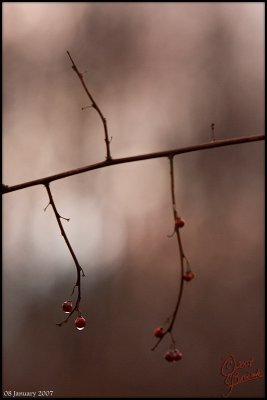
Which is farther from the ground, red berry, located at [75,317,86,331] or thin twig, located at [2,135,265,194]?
thin twig, located at [2,135,265,194]

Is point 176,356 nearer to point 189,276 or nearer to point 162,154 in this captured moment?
point 189,276

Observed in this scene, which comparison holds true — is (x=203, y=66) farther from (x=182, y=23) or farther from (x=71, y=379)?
(x=71, y=379)

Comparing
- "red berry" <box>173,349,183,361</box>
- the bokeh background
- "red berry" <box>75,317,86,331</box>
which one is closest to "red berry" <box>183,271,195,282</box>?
"red berry" <box>173,349,183,361</box>

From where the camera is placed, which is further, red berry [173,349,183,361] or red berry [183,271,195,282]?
red berry [173,349,183,361]


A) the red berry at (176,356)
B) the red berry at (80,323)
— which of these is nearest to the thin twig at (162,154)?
the red berry at (80,323)

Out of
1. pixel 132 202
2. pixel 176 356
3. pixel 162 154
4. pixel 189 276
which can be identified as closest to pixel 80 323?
pixel 176 356

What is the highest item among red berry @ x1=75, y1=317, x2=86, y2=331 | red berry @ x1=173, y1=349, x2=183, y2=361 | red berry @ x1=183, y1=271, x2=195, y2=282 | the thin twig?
the thin twig

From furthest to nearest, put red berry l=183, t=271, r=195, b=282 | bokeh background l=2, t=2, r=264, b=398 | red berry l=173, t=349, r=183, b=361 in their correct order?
bokeh background l=2, t=2, r=264, b=398 → red berry l=173, t=349, r=183, b=361 → red berry l=183, t=271, r=195, b=282

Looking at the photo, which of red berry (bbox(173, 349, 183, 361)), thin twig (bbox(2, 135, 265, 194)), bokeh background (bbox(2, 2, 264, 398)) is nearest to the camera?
thin twig (bbox(2, 135, 265, 194))

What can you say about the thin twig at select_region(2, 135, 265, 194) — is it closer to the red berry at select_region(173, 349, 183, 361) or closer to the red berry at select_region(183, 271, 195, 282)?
the red berry at select_region(183, 271, 195, 282)
